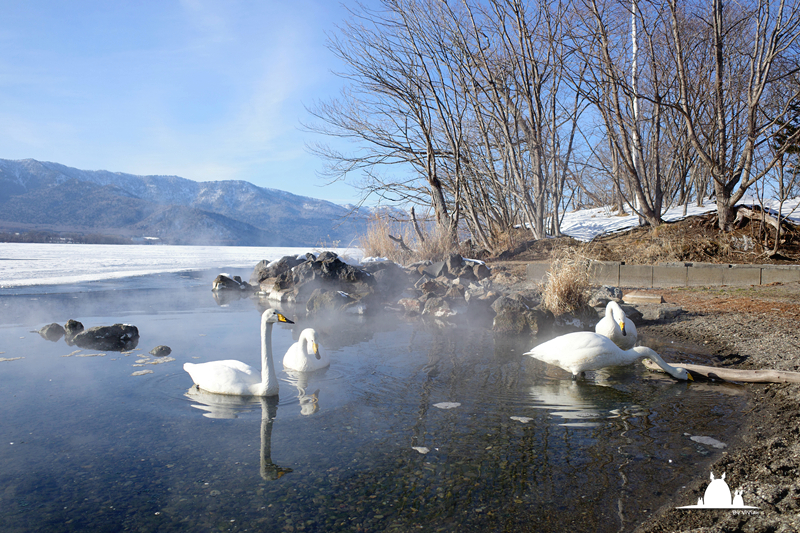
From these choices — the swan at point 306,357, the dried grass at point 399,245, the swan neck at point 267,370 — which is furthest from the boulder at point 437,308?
the swan neck at point 267,370

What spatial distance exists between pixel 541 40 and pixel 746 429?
11398 millimetres

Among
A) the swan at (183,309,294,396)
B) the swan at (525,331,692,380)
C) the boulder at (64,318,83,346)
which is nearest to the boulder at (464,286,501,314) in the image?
the swan at (525,331,692,380)

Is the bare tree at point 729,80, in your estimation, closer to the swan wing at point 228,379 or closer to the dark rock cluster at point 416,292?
the dark rock cluster at point 416,292

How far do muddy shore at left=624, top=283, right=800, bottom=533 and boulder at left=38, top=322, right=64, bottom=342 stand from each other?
22.1 feet

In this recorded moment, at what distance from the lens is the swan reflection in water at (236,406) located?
322cm

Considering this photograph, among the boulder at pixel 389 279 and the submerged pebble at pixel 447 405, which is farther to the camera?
the boulder at pixel 389 279

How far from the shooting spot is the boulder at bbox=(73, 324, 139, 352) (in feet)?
18.4

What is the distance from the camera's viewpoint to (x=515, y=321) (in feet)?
23.0

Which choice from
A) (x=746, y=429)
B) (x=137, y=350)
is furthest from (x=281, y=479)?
(x=137, y=350)

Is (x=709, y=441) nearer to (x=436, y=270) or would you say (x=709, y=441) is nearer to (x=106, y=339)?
(x=106, y=339)

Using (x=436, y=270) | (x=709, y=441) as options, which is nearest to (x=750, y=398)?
(x=709, y=441)

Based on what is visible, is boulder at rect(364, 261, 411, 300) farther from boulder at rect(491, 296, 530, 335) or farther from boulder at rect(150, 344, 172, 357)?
boulder at rect(150, 344, 172, 357)

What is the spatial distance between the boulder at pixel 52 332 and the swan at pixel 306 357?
11.0 feet

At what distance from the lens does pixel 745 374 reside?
411 centimetres
